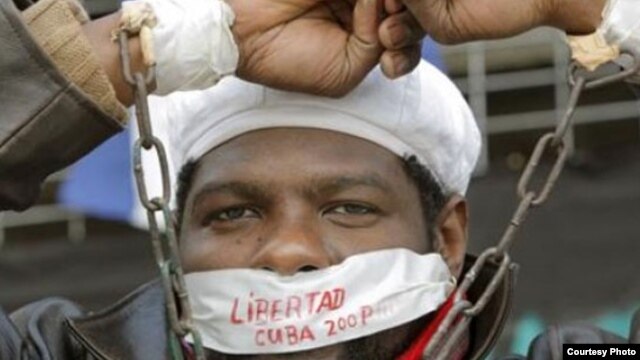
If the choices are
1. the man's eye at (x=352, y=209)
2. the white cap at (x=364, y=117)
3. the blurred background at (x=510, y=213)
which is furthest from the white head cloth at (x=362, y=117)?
the blurred background at (x=510, y=213)

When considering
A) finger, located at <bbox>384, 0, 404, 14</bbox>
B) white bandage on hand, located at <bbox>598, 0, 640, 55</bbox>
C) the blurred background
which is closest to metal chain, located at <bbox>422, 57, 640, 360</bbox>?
white bandage on hand, located at <bbox>598, 0, 640, 55</bbox>

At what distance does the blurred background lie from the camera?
605 centimetres

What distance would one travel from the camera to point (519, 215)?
281cm

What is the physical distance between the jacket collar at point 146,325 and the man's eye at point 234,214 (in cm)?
21

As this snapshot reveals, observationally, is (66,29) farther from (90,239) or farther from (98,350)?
(90,239)

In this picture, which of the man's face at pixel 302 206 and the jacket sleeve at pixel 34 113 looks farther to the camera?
the man's face at pixel 302 206

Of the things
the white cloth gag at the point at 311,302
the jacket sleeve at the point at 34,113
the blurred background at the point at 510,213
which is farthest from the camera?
the blurred background at the point at 510,213

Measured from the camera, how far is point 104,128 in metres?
2.91

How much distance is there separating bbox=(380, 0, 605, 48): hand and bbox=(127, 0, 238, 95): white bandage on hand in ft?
0.83

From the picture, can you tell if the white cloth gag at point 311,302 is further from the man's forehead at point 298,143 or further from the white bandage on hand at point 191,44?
the white bandage on hand at point 191,44

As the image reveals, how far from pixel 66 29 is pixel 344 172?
533mm

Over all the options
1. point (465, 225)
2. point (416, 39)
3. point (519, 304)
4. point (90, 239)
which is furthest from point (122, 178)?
point (416, 39)

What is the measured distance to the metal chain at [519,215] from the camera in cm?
279

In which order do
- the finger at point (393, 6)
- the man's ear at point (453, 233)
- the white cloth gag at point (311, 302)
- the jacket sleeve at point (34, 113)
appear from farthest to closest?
the man's ear at point (453, 233), the white cloth gag at point (311, 302), the finger at point (393, 6), the jacket sleeve at point (34, 113)
